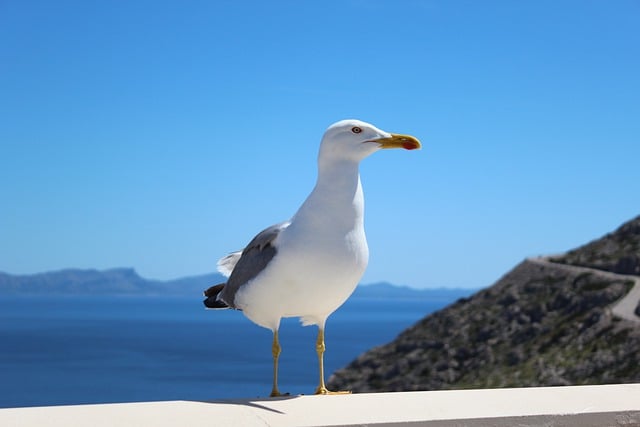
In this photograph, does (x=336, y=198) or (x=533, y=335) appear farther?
(x=533, y=335)

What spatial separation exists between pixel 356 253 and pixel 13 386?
270 feet

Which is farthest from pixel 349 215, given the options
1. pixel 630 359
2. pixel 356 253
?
pixel 630 359

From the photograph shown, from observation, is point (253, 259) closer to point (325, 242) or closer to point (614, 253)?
point (325, 242)

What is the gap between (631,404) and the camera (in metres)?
4.11

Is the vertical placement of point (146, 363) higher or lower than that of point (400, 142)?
higher

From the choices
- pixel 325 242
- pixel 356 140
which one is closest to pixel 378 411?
pixel 325 242

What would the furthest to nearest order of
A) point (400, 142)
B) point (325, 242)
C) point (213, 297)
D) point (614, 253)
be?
point (614, 253), point (213, 297), point (400, 142), point (325, 242)

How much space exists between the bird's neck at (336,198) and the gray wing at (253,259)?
0.82 ft

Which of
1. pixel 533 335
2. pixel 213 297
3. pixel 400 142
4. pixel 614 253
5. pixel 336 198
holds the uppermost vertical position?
pixel 614 253

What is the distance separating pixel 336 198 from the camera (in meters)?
4.46

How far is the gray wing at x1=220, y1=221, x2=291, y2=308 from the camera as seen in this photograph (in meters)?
4.66

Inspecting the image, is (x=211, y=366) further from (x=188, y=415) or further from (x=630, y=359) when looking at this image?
(x=188, y=415)

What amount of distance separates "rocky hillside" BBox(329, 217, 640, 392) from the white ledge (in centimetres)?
3948

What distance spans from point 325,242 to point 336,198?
0.25 meters
